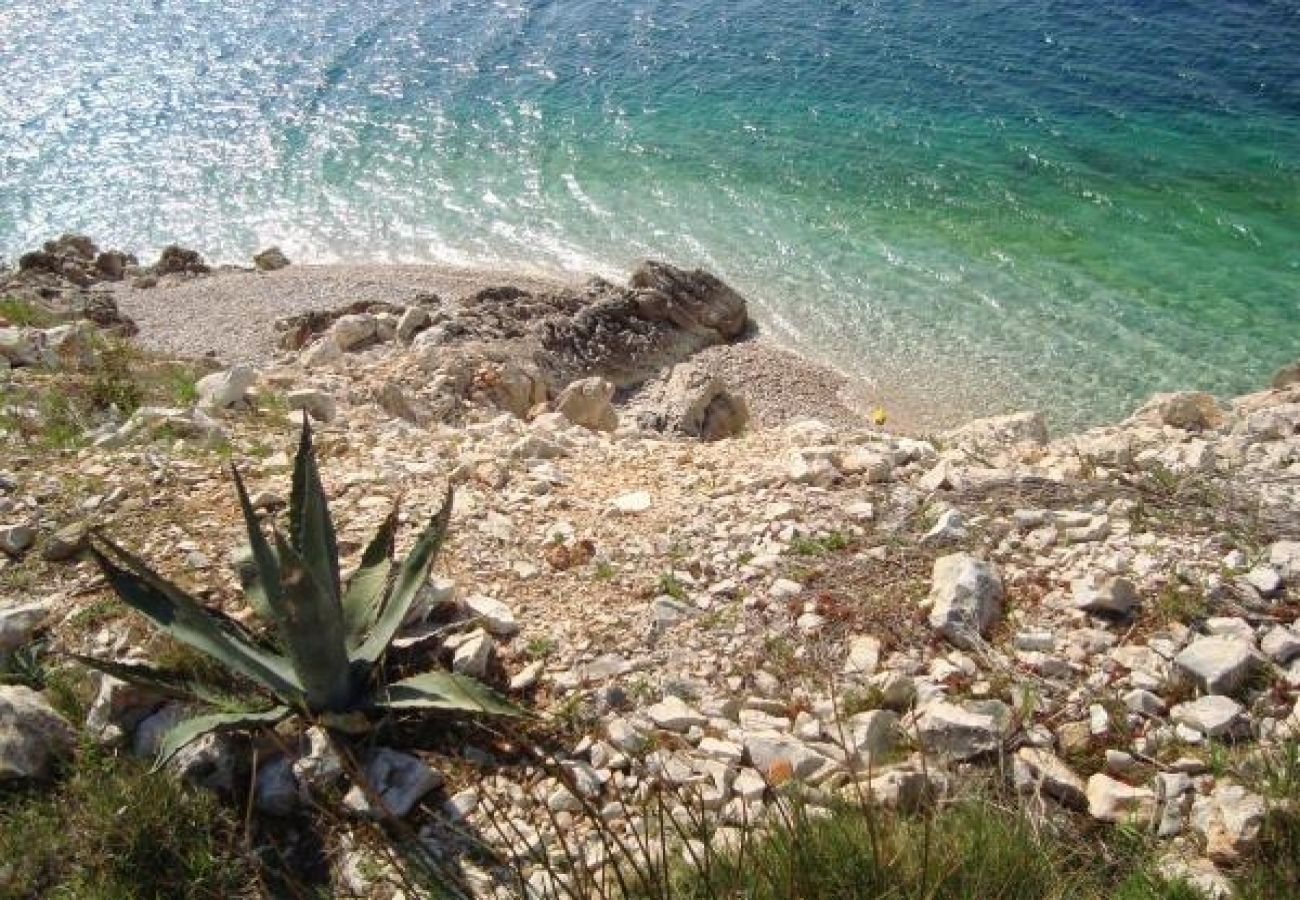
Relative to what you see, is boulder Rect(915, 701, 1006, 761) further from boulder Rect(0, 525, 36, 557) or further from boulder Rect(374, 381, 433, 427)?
boulder Rect(374, 381, 433, 427)

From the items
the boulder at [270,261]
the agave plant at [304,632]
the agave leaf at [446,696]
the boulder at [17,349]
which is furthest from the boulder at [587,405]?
the boulder at [270,261]

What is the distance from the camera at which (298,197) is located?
19781 millimetres

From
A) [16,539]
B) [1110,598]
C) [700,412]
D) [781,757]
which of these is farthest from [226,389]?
[1110,598]

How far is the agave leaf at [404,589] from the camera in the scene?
4102mm

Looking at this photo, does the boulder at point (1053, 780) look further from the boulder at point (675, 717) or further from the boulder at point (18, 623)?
the boulder at point (18, 623)

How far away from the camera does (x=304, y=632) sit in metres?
3.78

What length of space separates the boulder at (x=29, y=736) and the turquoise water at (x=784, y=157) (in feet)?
35.3

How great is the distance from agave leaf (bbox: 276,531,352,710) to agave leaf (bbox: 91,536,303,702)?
4.7 inches

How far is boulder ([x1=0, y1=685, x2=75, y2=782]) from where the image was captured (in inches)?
148

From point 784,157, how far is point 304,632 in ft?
58.8

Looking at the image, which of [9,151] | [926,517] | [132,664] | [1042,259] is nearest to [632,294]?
[1042,259]

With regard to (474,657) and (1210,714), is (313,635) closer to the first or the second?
(474,657)

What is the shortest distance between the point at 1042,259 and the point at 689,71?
35.9ft

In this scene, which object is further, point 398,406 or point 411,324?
point 411,324
